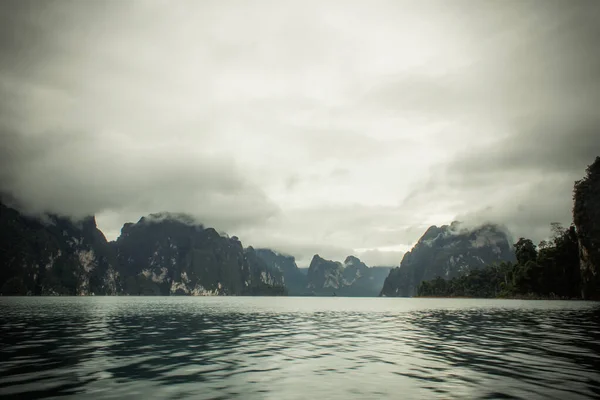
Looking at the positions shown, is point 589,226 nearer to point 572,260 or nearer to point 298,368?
point 572,260

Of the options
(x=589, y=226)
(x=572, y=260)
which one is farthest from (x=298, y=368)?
(x=572, y=260)

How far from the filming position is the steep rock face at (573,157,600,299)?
481 ft

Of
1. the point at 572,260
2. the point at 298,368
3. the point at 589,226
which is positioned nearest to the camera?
the point at 298,368

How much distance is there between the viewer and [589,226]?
151750 mm

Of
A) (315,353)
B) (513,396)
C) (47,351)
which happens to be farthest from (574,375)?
(47,351)

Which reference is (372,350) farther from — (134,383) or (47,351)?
(47,351)

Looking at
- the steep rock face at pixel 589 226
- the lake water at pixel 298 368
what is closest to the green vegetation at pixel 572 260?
the steep rock face at pixel 589 226

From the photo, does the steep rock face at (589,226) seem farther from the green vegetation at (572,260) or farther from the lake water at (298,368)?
the lake water at (298,368)

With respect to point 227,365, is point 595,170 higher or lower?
higher

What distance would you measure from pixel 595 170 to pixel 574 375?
608 ft

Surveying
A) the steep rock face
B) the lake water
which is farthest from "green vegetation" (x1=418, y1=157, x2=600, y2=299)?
the lake water

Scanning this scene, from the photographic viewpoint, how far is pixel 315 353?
25.2m

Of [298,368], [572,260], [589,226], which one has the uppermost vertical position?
[589,226]

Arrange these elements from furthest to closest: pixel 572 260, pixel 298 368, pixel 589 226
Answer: pixel 572 260
pixel 589 226
pixel 298 368
